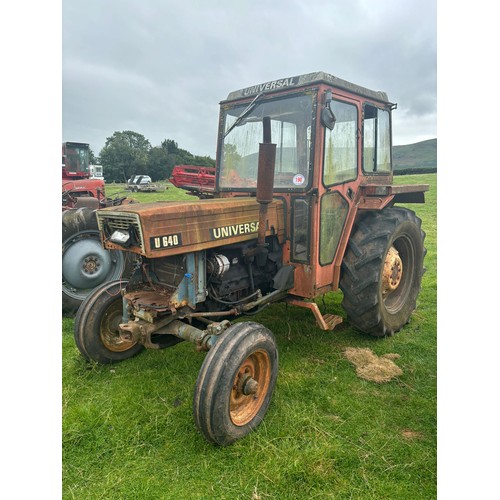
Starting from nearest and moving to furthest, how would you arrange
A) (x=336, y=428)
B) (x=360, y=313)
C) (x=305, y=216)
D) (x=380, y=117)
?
(x=336, y=428)
(x=305, y=216)
(x=360, y=313)
(x=380, y=117)

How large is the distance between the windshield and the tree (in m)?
31.7

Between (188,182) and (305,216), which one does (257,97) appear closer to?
(305,216)

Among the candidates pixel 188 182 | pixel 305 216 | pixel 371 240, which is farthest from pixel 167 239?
pixel 188 182

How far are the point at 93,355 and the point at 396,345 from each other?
2.87m

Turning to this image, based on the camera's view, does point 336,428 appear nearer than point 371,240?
Yes

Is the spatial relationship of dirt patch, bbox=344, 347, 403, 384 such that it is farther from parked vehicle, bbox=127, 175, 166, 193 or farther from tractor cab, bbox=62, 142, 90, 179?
parked vehicle, bbox=127, 175, 166, 193

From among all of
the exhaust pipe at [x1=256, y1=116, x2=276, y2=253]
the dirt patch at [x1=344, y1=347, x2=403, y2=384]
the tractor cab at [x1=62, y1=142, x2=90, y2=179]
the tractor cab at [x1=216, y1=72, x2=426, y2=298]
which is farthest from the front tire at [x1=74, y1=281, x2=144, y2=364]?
the tractor cab at [x1=62, y1=142, x2=90, y2=179]

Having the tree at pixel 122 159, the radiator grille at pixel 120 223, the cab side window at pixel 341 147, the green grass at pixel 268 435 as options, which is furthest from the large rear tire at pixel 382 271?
the tree at pixel 122 159

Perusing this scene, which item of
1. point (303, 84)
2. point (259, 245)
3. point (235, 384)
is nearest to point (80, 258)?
point (259, 245)

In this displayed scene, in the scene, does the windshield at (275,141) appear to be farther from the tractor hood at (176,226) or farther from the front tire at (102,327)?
the front tire at (102,327)

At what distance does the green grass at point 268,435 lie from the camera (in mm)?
2277

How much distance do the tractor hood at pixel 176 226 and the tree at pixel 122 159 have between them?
3256 centimetres

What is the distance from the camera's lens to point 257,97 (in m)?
3.62

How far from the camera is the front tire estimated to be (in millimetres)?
3492
